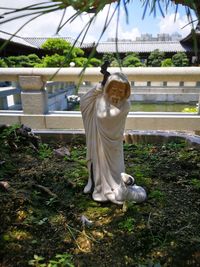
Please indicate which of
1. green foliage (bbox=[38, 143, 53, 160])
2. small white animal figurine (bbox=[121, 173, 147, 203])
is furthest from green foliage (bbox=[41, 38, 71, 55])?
small white animal figurine (bbox=[121, 173, 147, 203])

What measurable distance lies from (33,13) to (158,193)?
1.49m

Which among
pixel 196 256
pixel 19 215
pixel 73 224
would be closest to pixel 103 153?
pixel 73 224

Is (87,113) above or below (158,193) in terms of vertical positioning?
above

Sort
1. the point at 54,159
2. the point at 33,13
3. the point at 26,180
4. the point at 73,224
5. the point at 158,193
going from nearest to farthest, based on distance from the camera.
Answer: the point at 33,13 < the point at 73,224 < the point at 158,193 < the point at 26,180 < the point at 54,159

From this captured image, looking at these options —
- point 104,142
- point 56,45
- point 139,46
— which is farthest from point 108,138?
point 139,46

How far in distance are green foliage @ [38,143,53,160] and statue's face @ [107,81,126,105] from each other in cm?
115

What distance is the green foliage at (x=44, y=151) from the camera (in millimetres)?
2648

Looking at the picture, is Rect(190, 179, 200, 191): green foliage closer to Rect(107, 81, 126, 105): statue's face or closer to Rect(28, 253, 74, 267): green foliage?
Rect(107, 81, 126, 105): statue's face

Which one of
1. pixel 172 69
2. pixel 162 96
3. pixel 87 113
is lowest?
pixel 162 96

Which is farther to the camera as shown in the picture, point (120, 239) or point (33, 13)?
point (120, 239)

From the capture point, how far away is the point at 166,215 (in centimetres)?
172

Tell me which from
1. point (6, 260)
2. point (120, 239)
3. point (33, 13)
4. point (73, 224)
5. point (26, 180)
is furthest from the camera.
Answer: point (26, 180)

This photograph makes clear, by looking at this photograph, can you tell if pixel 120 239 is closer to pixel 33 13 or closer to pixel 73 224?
pixel 73 224

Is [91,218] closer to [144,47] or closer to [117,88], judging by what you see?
[117,88]
